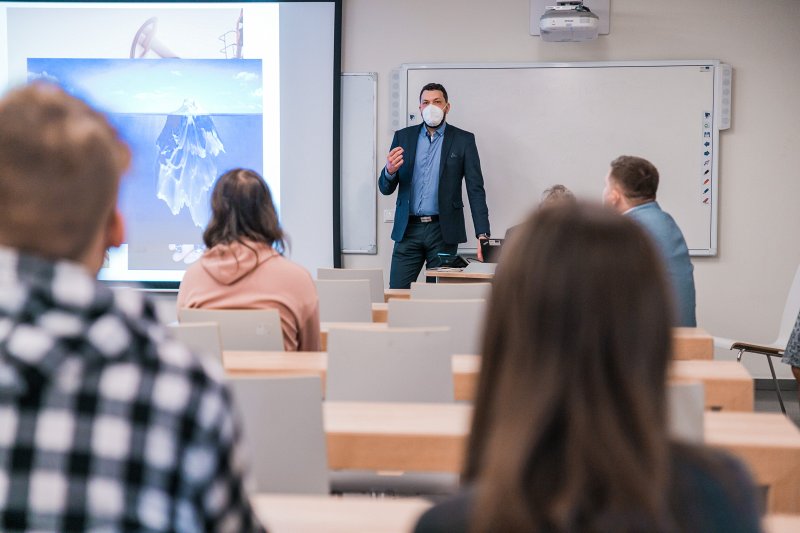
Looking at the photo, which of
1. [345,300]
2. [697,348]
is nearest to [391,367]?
[697,348]

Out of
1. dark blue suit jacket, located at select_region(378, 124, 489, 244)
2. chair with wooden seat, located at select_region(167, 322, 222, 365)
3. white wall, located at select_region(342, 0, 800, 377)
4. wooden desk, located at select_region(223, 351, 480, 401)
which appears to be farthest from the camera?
white wall, located at select_region(342, 0, 800, 377)

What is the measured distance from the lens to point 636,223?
0.94 metres

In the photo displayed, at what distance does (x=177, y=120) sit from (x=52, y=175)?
5666 mm

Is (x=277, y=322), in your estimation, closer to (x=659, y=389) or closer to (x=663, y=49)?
(x=659, y=389)

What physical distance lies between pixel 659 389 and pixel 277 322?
230cm

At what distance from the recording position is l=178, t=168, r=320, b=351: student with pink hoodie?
3246 mm

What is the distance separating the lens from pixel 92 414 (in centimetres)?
96

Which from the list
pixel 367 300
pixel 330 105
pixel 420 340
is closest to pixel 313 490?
pixel 420 340

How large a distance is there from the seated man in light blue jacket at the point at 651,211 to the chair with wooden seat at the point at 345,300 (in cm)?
117

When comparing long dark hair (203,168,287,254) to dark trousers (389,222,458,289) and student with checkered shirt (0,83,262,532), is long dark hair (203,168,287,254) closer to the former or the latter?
student with checkered shirt (0,83,262,532)

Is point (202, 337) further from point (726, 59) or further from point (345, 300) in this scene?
point (726, 59)

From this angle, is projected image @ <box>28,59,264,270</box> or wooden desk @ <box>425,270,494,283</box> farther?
projected image @ <box>28,59,264,270</box>

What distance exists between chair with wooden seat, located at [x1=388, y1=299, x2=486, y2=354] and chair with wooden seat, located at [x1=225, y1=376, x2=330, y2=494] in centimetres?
131

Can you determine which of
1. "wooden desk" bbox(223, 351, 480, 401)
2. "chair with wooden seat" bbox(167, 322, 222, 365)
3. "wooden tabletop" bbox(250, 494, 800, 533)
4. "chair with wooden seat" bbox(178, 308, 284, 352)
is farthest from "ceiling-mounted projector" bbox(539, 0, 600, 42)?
"wooden tabletop" bbox(250, 494, 800, 533)
